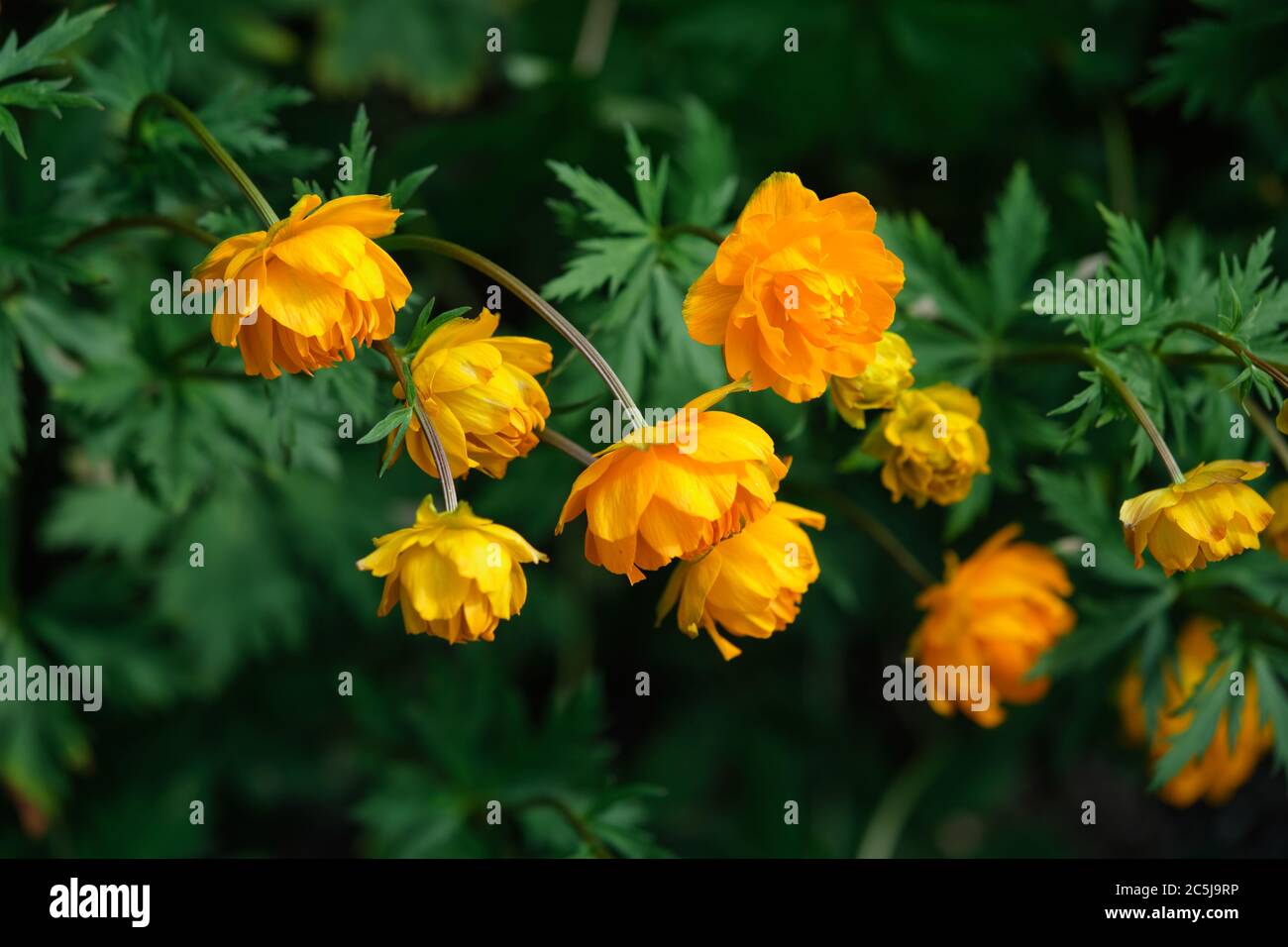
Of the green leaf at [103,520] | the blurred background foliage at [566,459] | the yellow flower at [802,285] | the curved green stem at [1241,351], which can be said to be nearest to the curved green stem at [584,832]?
the blurred background foliage at [566,459]

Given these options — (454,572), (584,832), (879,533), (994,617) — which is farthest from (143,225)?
(994,617)

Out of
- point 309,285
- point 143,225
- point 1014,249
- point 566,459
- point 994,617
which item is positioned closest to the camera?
point 309,285

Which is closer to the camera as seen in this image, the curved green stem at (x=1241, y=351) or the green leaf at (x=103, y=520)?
the curved green stem at (x=1241, y=351)

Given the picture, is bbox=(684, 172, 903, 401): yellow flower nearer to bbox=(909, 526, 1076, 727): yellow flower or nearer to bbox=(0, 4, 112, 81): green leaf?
bbox=(909, 526, 1076, 727): yellow flower

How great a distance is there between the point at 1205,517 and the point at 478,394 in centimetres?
64

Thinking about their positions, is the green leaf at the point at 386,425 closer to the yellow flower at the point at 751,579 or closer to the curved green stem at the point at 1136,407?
the yellow flower at the point at 751,579

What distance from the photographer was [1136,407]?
43.8 inches

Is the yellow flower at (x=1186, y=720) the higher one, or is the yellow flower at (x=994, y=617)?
the yellow flower at (x=994, y=617)

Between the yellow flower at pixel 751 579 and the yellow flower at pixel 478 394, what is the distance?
0.65ft

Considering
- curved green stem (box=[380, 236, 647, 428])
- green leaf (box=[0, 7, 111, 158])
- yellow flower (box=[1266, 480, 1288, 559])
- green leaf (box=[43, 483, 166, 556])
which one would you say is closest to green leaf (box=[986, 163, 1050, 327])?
yellow flower (box=[1266, 480, 1288, 559])

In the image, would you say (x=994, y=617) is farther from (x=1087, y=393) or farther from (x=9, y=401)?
(x=9, y=401)

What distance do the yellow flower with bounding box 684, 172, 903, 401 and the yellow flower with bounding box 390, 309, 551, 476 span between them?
18 cm

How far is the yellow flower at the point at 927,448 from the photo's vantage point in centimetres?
114

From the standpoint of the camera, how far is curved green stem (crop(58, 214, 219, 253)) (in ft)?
4.05
